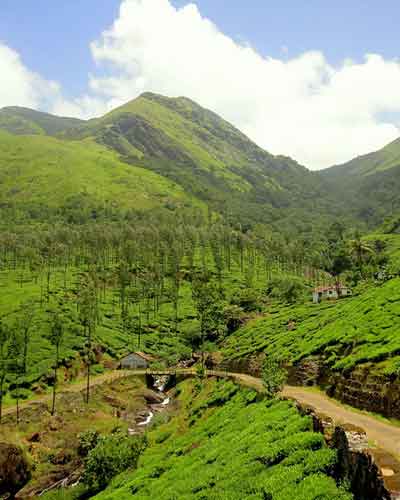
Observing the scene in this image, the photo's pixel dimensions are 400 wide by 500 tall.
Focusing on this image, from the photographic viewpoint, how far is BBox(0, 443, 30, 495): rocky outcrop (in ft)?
176

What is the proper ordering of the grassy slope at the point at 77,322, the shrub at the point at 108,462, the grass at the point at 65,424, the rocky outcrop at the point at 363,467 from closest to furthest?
the rocky outcrop at the point at 363,467, the shrub at the point at 108,462, the grass at the point at 65,424, the grassy slope at the point at 77,322

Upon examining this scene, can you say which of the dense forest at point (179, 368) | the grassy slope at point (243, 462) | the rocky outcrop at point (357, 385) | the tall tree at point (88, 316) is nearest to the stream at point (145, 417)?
the dense forest at point (179, 368)

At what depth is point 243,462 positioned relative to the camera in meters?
26.5

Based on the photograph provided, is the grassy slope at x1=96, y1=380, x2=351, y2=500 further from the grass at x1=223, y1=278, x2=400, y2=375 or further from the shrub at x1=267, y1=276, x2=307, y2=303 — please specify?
the shrub at x1=267, y1=276, x2=307, y2=303

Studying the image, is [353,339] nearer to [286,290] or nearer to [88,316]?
[88,316]

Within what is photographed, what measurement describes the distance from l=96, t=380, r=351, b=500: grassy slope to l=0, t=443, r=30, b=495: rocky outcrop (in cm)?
1721

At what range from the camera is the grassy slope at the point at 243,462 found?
21.2 meters

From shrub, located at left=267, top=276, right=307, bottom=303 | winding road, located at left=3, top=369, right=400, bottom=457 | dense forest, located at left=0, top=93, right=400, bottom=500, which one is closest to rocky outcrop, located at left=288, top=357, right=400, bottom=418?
dense forest, located at left=0, top=93, right=400, bottom=500

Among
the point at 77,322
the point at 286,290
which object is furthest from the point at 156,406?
the point at 286,290

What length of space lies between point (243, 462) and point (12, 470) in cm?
4088

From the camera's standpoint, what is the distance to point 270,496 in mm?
20906

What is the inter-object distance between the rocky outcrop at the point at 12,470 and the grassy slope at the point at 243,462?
17209mm

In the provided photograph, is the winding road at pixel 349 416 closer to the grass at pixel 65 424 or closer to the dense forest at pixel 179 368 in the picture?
the dense forest at pixel 179 368

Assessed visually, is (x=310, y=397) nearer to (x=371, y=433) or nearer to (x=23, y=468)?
(x=371, y=433)
